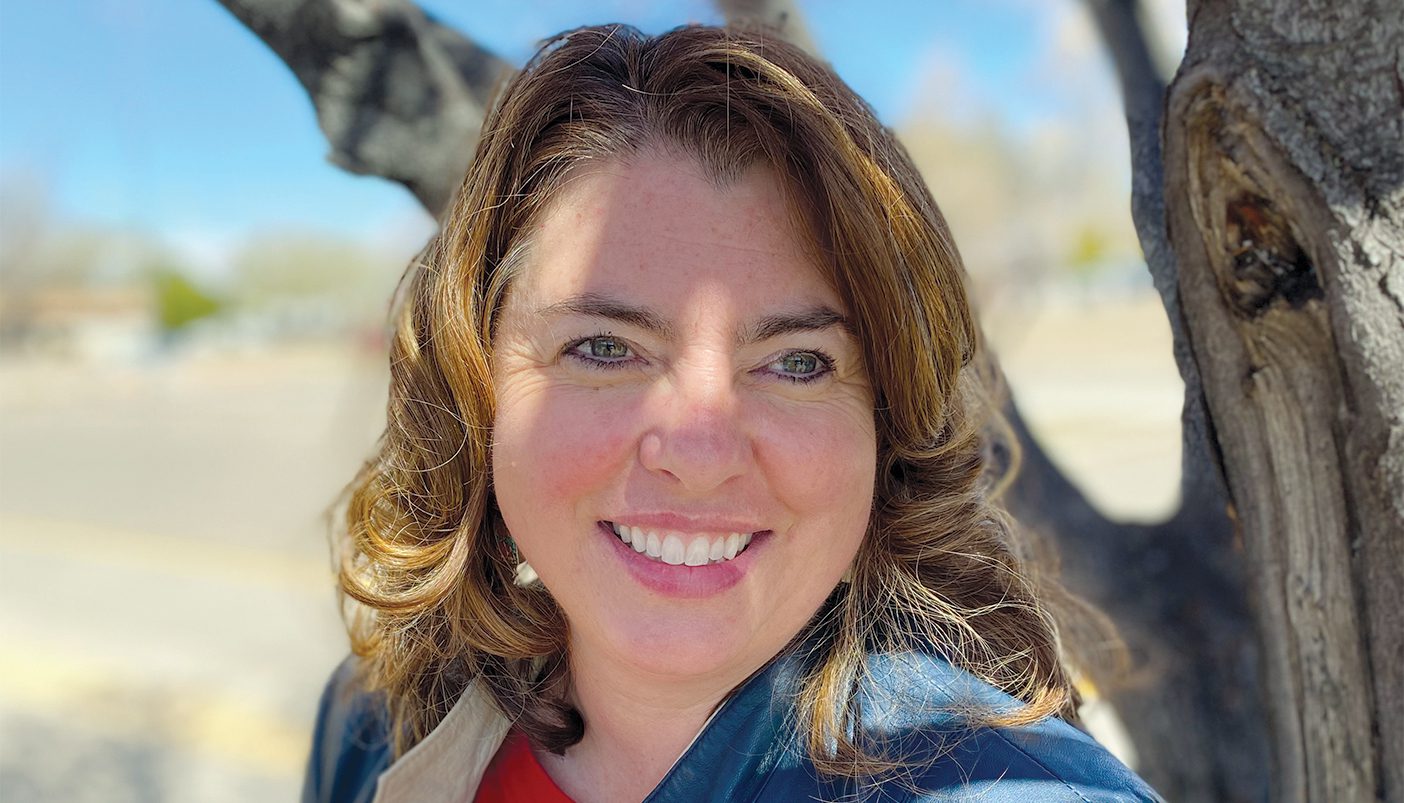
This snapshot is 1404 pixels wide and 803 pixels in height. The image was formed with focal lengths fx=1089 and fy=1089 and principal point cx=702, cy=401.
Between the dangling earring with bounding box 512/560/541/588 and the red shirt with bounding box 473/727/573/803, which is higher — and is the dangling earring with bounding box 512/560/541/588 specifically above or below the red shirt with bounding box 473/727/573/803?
above

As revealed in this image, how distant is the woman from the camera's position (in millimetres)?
1335

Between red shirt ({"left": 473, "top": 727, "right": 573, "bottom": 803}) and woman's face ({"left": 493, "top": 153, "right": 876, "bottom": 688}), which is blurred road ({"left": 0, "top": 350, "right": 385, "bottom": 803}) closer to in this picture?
red shirt ({"left": 473, "top": 727, "right": 573, "bottom": 803})

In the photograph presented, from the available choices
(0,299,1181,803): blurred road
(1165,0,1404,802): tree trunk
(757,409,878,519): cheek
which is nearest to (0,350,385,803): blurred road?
(0,299,1181,803): blurred road

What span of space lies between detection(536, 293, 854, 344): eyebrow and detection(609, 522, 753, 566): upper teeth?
245 mm

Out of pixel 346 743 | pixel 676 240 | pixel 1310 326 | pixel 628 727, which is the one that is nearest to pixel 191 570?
pixel 346 743

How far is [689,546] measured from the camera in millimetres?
1348

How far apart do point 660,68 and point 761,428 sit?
528mm

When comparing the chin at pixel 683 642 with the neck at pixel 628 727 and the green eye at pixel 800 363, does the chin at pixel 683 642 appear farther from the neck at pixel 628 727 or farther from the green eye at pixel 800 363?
the green eye at pixel 800 363

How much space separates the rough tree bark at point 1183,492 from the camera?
1347 millimetres

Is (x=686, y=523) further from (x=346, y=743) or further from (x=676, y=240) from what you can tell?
(x=346, y=743)

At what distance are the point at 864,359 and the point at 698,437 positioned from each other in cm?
27

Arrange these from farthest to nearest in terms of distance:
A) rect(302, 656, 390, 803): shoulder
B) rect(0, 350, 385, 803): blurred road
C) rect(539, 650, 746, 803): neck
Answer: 1. rect(0, 350, 385, 803): blurred road
2. rect(302, 656, 390, 803): shoulder
3. rect(539, 650, 746, 803): neck

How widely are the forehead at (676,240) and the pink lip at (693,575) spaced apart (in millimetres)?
304

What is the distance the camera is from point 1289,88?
4.24ft
